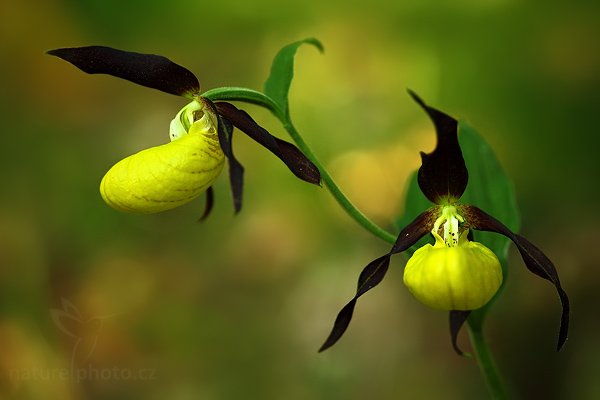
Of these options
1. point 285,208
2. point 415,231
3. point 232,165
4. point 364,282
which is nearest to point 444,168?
point 415,231

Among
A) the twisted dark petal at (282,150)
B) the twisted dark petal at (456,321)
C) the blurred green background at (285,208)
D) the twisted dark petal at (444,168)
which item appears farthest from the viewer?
the blurred green background at (285,208)

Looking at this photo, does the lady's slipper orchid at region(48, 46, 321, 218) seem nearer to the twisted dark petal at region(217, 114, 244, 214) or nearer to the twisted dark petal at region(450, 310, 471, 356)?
the twisted dark petal at region(217, 114, 244, 214)

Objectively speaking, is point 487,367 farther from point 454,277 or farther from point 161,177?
point 161,177

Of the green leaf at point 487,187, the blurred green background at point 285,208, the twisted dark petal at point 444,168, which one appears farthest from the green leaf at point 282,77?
the blurred green background at point 285,208

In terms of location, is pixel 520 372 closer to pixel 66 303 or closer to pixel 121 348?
pixel 121 348

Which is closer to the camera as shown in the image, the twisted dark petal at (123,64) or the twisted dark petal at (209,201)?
the twisted dark petal at (123,64)

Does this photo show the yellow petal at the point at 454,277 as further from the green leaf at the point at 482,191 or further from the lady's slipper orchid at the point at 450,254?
the green leaf at the point at 482,191

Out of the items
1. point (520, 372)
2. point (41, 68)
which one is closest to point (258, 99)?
point (520, 372)
